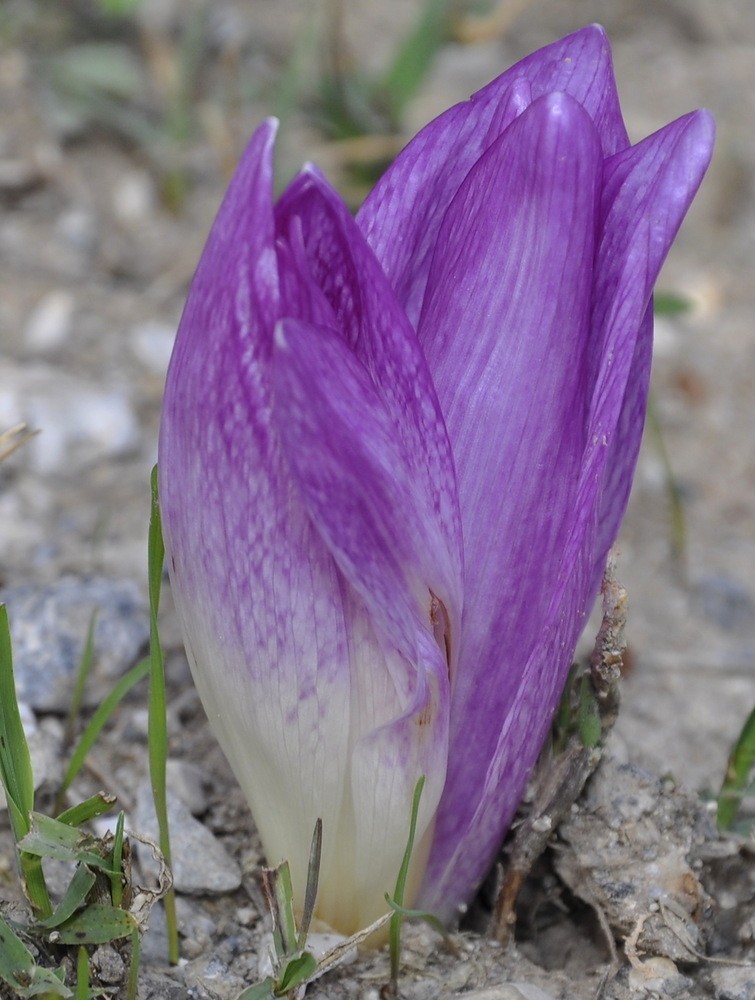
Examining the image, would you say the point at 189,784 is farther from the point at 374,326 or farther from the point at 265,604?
the point at 374,326

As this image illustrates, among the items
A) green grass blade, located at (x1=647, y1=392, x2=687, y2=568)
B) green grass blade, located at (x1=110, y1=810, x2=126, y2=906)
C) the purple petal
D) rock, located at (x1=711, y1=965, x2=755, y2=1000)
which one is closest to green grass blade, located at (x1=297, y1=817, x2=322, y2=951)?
the purple petal

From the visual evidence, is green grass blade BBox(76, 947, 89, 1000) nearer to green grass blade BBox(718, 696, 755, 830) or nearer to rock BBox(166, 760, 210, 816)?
rock BBox(166, 760, 210, 816)

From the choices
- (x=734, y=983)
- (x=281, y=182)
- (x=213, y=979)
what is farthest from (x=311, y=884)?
(x=281, y=182)

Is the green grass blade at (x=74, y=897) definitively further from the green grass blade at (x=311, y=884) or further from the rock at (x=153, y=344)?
the rock at (x=153, y=344)

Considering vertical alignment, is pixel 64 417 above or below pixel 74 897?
above

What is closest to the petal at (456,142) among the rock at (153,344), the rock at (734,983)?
the rock at (734,983)

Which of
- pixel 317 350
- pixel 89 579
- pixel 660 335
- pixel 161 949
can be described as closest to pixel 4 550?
pixel 89 579
